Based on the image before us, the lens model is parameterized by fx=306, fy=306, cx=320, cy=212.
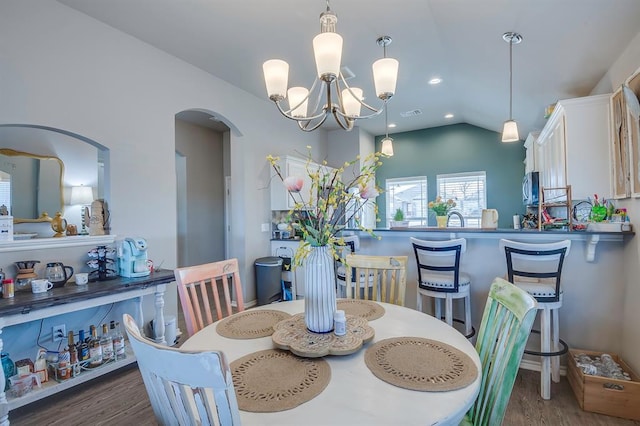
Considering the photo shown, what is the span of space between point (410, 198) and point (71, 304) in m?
6.38

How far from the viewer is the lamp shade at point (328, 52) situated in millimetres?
1716

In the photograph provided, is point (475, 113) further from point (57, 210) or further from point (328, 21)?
point (57, 210)

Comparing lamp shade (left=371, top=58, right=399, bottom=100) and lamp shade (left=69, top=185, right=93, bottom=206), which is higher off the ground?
lamp shade (left=371, top=58, right=399, bottom=100)

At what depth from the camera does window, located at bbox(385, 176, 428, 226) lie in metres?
7.02

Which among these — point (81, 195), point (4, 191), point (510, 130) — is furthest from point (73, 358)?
point (510, 130)

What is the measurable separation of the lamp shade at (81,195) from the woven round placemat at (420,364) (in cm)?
381

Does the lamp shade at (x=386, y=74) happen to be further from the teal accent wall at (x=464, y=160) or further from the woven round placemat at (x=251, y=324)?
the teal accent wall at (x=464, y=160)

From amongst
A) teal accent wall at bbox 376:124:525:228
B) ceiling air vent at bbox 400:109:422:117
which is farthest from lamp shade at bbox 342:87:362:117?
teal accent wall at bbox 376:124:525:228

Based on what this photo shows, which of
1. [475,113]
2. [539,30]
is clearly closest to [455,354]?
[539,30]

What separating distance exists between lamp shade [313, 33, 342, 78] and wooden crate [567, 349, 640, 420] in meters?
2.63

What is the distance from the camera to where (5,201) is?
254cm

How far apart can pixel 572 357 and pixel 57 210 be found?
5.08 meters

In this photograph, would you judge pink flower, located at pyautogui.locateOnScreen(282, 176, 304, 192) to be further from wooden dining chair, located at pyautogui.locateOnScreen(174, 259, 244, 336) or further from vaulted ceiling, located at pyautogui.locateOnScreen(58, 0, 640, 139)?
vaulted ceiling, located at pyautogui.locateOnScreen(58, 0, 640, 139)

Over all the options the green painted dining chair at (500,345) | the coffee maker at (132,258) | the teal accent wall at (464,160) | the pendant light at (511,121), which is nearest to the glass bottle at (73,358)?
the coffee maker at (132,258)
